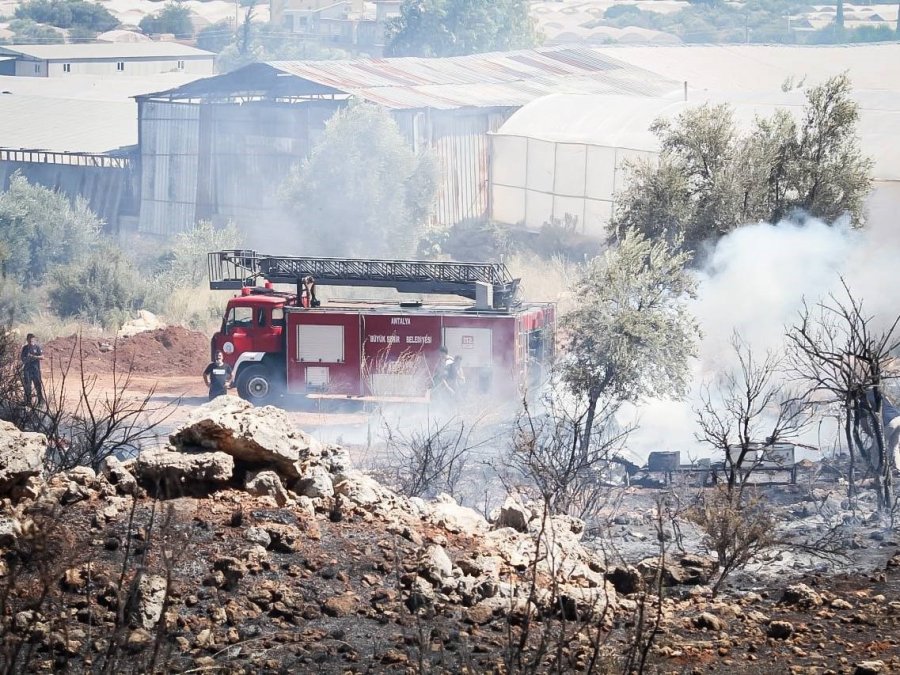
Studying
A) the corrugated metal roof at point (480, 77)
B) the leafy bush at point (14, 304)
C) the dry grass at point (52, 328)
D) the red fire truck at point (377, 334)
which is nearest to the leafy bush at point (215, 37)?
the corrugated metal roof at point (480, 77)

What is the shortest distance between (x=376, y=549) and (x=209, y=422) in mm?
1806

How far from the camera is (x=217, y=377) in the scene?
75.2 ft

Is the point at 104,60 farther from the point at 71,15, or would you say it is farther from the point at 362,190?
the point at 362,190

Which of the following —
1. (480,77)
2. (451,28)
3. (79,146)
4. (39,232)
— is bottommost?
(39,232)

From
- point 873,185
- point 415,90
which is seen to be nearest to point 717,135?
point 873,185

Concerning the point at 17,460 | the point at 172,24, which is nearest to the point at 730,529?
the point at 17,460

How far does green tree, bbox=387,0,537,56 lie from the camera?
247 feet

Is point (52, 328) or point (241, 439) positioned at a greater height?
point (241, 439)

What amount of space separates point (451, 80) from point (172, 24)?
7227 cm

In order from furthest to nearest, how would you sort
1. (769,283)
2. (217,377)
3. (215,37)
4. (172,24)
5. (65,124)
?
(172,24)
(215,37)
(65,124)
(769,283)
(217,377)

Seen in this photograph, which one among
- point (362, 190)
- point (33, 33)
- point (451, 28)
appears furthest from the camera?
point (33, 33)

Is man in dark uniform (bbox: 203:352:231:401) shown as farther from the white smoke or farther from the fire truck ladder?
the white smoke

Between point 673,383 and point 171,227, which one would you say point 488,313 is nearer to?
point 673,383

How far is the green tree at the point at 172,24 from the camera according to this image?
11194cm
